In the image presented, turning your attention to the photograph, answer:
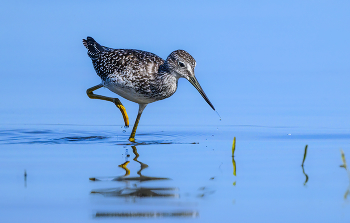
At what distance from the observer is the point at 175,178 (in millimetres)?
7230

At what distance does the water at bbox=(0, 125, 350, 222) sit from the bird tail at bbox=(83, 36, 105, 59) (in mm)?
2629

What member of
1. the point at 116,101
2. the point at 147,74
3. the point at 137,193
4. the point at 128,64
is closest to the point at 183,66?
the point at 147,74

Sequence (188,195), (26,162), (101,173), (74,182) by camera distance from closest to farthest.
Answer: (188,195), (74,182), (101,173), (26,162)

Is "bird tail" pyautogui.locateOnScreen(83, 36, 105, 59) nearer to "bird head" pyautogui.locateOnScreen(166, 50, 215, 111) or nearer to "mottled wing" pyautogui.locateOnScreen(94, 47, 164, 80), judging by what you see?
"mottled wing" pyautogui.locateOnScreen(94, 47, 164, 80)

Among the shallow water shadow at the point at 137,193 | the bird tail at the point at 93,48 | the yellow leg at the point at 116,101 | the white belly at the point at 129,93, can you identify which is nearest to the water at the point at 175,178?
the shallow water shadow at the point at 137,193

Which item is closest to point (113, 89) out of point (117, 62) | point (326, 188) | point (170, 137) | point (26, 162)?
point (117, 62)

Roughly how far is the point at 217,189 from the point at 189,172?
105 cm

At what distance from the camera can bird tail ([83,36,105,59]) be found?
13.3m

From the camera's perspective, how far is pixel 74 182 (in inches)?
276

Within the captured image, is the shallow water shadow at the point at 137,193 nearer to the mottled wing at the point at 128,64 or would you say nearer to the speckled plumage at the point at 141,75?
the speckled plumage at the point at 141,75

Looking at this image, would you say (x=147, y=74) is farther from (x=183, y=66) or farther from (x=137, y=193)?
(x=137, y=193)

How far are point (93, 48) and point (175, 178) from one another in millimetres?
7013

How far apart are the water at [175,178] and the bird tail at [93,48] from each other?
263 cm

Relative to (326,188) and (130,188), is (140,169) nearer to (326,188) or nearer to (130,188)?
(130,188)
